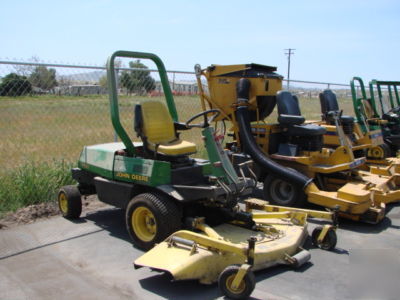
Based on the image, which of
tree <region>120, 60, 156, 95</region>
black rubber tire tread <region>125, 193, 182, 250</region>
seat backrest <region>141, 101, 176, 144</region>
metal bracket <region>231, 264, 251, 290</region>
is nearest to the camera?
metal bracket <region>231, 264, 251, 290</region>

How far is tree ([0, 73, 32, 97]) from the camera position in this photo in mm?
6012

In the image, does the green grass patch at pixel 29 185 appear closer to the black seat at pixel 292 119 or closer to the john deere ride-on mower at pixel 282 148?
the john deere ride-on mower at pixel 282 148

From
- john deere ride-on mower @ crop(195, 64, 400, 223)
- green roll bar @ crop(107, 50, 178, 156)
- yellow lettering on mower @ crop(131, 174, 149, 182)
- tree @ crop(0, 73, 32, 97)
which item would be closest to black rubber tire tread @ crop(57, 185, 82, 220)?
green roll bar @ crop(107, 50, 178, 156)

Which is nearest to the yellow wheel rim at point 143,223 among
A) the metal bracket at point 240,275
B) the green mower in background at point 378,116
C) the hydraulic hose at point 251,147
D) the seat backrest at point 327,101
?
the metal bracket at point 240,275

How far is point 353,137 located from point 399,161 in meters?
0.93

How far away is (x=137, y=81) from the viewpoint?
7.58m

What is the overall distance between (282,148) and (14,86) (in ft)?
13.3

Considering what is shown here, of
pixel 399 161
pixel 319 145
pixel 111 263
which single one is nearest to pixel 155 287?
pixel 111 263

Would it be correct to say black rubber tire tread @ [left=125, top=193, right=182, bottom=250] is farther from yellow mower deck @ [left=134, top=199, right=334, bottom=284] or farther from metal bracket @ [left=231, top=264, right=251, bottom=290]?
metal bracket @ [left=231, top=264, right=251, bottom=290]

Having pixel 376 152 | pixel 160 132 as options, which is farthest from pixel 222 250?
pixel 376 152

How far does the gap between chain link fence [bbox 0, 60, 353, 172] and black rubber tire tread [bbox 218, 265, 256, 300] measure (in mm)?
4035

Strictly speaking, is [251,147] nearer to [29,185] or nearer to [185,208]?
[185,208]

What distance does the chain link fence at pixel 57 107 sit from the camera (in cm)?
623

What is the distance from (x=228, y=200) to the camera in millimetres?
4578
